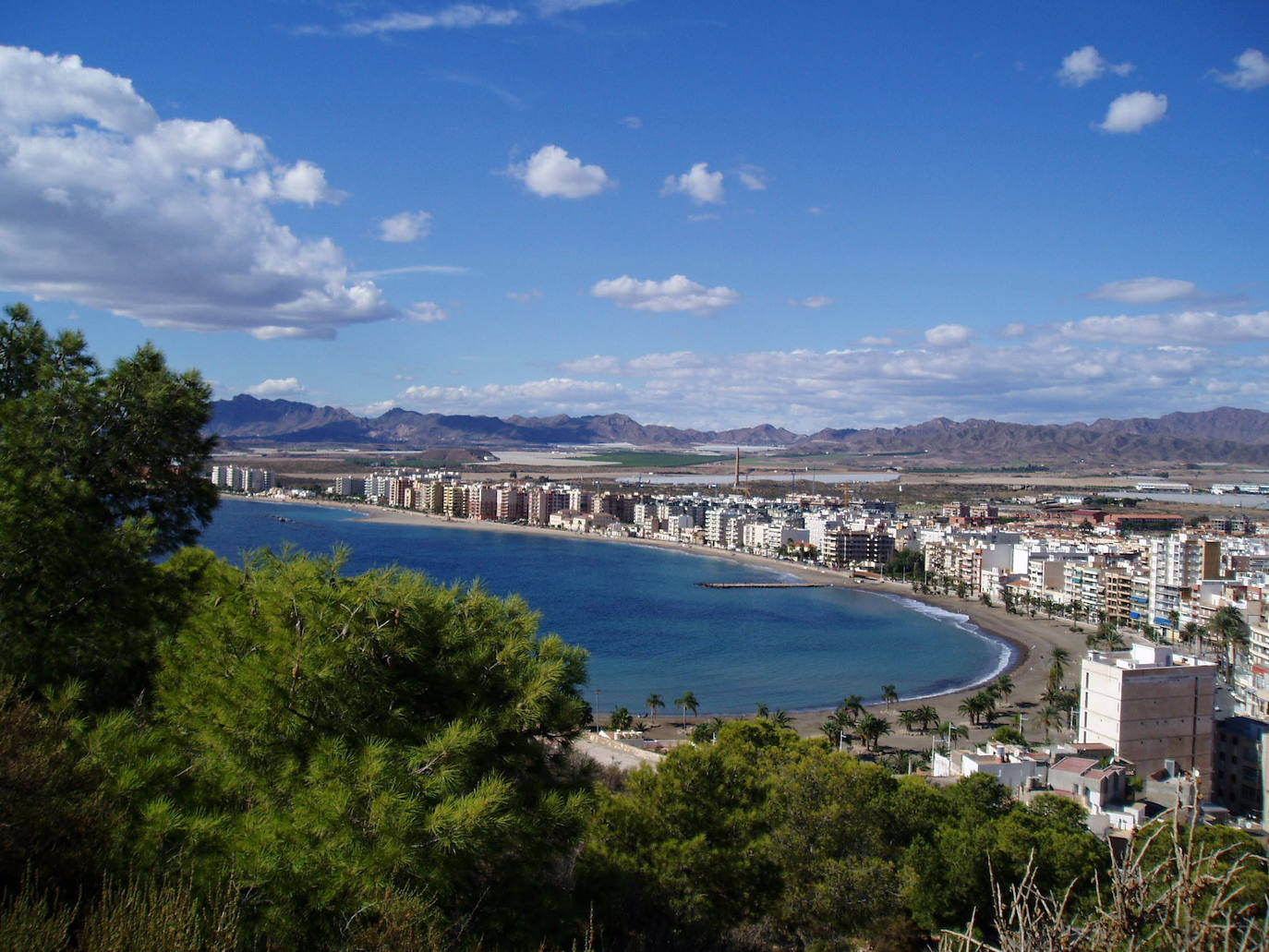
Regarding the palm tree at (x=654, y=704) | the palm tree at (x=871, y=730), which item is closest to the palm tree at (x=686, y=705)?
the palm tree at (x=654, y=704)

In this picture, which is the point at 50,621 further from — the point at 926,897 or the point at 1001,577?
the point at 1001,577

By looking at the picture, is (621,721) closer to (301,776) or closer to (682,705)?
(682,705)

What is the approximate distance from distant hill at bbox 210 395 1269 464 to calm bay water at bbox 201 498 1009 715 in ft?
257

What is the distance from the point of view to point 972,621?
60.3ft

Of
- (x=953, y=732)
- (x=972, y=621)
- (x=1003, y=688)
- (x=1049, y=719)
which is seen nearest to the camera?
(x=953, y=732)

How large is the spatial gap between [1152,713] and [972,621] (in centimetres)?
1136

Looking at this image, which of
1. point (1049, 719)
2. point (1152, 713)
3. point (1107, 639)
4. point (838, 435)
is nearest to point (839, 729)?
point (1049, 719)

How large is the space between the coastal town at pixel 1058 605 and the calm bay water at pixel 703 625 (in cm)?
115

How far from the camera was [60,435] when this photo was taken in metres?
2.75

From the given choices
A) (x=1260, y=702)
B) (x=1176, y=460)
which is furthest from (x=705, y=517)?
(x=1176, y=460)

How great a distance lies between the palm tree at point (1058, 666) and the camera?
39.5ft

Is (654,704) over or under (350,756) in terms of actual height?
under

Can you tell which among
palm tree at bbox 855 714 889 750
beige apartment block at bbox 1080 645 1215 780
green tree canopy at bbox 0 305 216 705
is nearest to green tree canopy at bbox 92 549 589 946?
green tree canopy at bbox 0 305 216 705

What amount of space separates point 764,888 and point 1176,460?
108 metres
